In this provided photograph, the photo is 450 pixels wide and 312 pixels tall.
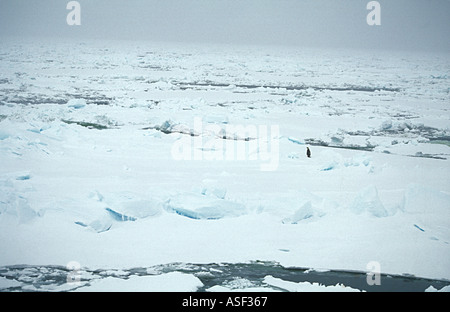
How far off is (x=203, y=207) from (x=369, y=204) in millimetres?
1418

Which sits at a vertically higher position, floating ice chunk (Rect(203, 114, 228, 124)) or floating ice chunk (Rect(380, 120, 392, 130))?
floating ice chunk (Rect(203, 114, 228, 124))

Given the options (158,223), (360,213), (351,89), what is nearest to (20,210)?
(158,223)

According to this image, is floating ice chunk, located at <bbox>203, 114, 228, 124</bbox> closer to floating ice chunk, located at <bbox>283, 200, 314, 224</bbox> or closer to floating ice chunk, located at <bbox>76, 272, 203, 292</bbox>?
floating ice chunk, located at <bbox>283, 200, 314, 224</bbox>

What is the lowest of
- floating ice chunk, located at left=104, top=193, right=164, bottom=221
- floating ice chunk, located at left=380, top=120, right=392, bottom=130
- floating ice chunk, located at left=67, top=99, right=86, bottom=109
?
floating ice chunk, located at left=104, top=193, right=164, bottom=221

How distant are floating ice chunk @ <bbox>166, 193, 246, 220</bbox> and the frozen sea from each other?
12 millimetres

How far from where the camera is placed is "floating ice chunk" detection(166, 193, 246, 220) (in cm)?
373

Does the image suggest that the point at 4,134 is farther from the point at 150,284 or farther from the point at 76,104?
the point at 150,284

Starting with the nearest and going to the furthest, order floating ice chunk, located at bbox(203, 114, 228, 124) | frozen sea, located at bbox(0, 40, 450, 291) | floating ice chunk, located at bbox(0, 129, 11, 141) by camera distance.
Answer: frozen sea, located at bbox(0, 40, 450, 291) → floating ice chunk, located at bbox(0, 129, 11, 141) → floating ice chunk, located at bbox(203, 114, 228, 124)

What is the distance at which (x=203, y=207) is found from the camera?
376 centimetres

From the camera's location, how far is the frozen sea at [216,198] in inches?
120


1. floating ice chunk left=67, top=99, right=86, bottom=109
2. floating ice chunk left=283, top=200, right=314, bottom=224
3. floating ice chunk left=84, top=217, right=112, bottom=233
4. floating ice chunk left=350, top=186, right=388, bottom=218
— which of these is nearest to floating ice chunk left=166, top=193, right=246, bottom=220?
floating ice chunk left=283, top=200, right=314, bottom=224

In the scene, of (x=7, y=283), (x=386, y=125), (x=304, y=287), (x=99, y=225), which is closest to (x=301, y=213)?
(x=304, y=287)

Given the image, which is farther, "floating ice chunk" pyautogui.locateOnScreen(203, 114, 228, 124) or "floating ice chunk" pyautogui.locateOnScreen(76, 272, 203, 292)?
"floating ice chunk" pyautogui.locateOnScreen(203, 114, 228, 124)

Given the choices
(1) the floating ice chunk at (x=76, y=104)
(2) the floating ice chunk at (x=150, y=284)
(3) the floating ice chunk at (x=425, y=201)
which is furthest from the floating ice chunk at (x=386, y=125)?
(2) the floating ice chunk at (x=150, y=284)
